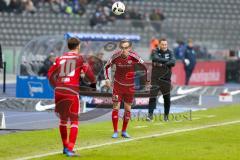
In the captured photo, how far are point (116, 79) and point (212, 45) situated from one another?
26.0m

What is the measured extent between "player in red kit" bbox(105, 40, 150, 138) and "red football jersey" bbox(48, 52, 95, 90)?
286 centimetres

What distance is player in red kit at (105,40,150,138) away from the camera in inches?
665

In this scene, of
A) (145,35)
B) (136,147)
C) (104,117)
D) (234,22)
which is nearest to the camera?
(136,147)

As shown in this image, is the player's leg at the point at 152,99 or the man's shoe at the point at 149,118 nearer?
the man's shoe at the point at 149,118

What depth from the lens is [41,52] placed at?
31578mm

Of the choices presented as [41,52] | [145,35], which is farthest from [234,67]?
[41,52]

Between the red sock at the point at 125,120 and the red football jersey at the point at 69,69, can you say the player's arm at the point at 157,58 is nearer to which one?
the red sock at the point at 125,120

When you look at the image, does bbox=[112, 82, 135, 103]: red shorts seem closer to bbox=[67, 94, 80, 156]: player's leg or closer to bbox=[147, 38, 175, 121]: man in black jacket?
bbox=[67, 94, 80, 156]: player's leg

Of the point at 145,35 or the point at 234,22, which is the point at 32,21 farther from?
the point at 234,22

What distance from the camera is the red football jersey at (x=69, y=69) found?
45.4 ft

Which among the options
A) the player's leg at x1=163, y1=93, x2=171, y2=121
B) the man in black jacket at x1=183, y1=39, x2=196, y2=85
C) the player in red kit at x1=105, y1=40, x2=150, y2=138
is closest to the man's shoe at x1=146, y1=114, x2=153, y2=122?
the player's leg at x1=163, y1=93, x2=171, y2=121

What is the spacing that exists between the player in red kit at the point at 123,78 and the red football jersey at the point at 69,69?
2.86 meters

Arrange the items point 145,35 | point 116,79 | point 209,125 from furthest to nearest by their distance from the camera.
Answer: point 145,35
point 209,125
point 116,79

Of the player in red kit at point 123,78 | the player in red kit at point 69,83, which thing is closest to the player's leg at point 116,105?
the player in red kit at point 123,78
